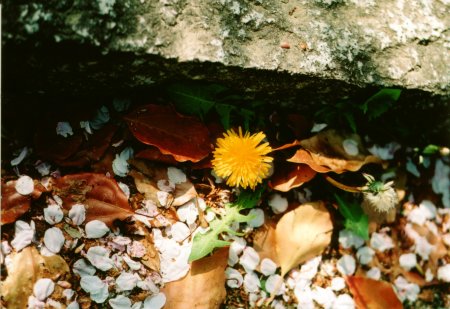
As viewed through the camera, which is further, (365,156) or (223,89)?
(365,156)

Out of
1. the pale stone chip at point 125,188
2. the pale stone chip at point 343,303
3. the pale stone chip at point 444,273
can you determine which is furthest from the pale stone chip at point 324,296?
the pale stone chip at point 125,188

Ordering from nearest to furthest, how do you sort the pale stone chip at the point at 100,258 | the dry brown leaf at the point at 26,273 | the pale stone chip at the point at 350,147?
the dry brown leaf at the point at 26,273 → the pale stone chip at the point at 100,258 → the pale stone chip at the point at 350,147

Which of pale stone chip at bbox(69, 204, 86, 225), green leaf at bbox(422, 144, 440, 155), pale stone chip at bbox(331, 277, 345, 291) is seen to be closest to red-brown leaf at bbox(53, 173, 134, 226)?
pale stone chip at bbox(69, 204, 86, 225)

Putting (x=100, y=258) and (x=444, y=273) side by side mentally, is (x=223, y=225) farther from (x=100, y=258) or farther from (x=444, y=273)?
(x=444, y=273)

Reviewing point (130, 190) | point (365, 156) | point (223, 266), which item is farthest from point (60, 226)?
point (365, 156)

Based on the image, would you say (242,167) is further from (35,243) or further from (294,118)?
(35,243)

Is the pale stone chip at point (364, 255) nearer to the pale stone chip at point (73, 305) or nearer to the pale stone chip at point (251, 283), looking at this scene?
the pale stone chip at point (251, 283)
